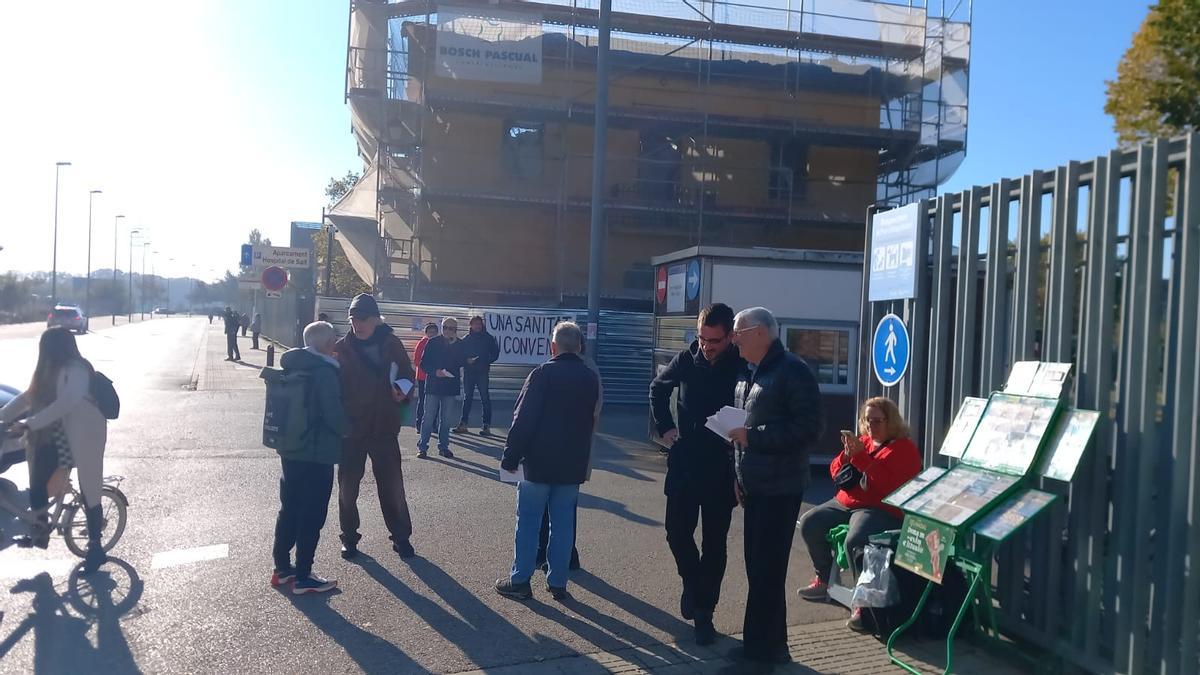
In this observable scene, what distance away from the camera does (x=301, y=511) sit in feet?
20.8

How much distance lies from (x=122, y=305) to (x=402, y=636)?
129 metres

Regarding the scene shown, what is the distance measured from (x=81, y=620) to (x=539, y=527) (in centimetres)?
275

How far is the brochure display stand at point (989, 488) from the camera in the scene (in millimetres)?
4922

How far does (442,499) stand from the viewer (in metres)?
9.48

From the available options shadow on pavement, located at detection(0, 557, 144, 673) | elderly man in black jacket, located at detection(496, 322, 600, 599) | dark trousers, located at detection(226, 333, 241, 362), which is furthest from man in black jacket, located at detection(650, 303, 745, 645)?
dark trousers, located at detection(226, 333, 241, 362)

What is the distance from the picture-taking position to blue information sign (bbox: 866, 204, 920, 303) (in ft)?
21.9

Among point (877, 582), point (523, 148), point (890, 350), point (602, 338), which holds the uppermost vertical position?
point (523, 148)

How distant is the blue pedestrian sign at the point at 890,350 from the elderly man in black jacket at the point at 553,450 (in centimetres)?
216

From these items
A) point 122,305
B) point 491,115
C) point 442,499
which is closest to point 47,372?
point 442,499

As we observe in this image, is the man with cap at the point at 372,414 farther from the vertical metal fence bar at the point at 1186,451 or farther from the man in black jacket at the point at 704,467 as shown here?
the vertical metal fence bar at the point at 1186,451

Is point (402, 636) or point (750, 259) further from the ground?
point (750, 259)

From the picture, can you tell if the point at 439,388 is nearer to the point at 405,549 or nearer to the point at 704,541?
the point at 405,549

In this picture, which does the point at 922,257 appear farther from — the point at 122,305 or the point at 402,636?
the point at 122,305

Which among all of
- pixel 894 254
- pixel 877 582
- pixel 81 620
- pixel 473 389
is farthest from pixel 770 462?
pixel 473 389
